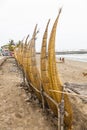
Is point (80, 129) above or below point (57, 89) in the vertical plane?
below

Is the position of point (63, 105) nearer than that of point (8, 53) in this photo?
Yes

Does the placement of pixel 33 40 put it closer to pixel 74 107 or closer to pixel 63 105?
pixel 74 107

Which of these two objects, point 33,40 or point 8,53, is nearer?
point 33,40

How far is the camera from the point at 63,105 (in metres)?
7.26

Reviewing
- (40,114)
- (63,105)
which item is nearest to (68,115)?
(63,105)

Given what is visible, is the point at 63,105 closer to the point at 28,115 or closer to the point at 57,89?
the point at 57,89

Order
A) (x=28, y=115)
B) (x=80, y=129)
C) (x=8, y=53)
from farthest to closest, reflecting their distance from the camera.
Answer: (x=8, y=53), (x=28, y=115), (x=80, y=129)

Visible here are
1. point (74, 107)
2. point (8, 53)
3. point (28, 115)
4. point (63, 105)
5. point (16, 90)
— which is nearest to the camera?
point (63, 105)

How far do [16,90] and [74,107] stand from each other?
114 inches

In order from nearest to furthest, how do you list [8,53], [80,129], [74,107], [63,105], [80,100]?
1. [63,105]
2. [80,129]
3. [74,107]
4. [80,100]
5. [8,53]

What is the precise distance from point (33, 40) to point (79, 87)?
10.7 feet

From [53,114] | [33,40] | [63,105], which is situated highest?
[33,40]

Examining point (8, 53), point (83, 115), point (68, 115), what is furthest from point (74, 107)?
Answer: point (8, 53)

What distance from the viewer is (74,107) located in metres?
9.87
